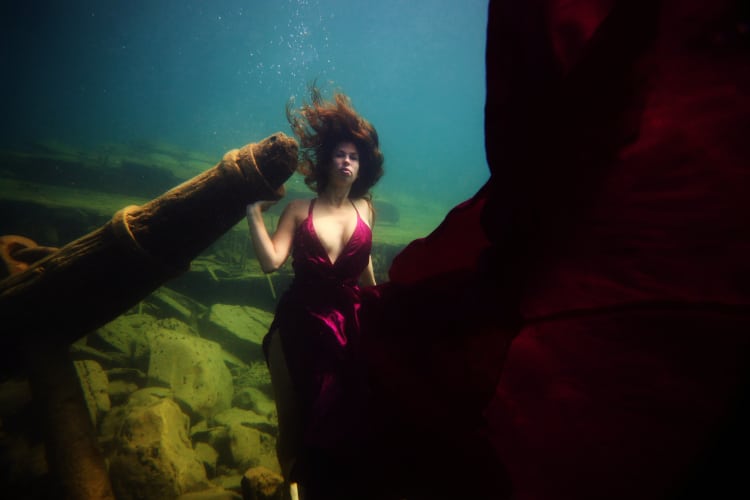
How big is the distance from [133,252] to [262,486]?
2242 millimetres

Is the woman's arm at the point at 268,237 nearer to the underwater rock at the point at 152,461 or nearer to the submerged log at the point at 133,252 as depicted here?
the submerged log at the point at 133,252

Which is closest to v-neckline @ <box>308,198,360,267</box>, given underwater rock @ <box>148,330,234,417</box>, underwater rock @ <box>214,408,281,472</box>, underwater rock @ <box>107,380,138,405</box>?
→ underwater rock @ <box>214,408,281,472</box>

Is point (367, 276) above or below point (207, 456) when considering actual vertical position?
above

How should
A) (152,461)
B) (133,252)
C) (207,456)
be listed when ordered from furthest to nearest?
1. (207,456)
2. (152,461)
3. (133,252)

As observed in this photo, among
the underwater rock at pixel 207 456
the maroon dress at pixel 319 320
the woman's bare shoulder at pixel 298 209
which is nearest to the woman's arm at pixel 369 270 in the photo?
the maroon dress at pixel 319 320

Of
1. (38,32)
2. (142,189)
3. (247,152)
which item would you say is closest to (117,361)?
(247,152)

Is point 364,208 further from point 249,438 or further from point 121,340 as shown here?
point 121,340

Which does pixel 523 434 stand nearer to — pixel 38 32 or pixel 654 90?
pixel 654 90

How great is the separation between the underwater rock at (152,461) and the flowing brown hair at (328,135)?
285cm

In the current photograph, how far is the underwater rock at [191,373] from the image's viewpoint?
4.20 metres

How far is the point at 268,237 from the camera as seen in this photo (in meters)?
2.33

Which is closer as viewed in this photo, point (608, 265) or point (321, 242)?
point (608, 265)

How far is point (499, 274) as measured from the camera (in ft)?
1.83

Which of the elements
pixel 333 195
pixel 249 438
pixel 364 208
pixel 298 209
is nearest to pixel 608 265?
pixel 298 209
